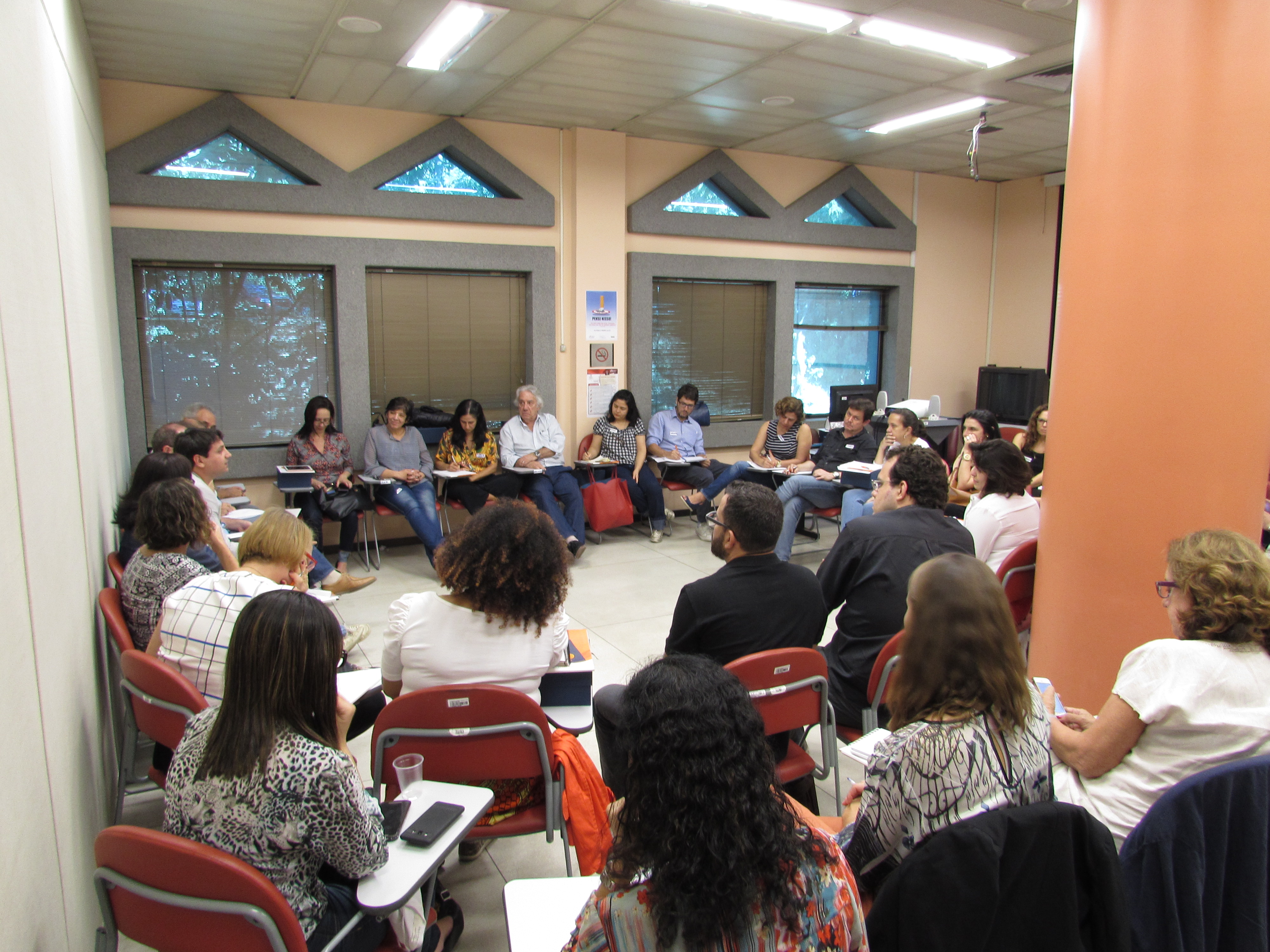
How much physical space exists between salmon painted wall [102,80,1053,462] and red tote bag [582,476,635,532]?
67 cm

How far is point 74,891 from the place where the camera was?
1.74 m

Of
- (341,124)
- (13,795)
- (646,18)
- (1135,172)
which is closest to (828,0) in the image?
(646,18)

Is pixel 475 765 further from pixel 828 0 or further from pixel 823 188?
pixel 823 188

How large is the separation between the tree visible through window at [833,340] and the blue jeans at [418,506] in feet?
12.7

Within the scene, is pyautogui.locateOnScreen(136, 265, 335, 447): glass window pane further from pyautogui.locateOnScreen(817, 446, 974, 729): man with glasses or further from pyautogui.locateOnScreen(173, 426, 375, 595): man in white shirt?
pyautogui.locateOnScreen(817, 446, 974, 729): man with glasses

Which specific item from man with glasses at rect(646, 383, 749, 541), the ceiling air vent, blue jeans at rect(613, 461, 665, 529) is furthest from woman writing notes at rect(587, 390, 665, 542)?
the ceiling air vent

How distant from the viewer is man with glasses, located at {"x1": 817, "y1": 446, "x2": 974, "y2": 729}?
267 centimetres

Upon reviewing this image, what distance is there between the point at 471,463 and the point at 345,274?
5.35 ft

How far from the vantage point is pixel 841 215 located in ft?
26.2

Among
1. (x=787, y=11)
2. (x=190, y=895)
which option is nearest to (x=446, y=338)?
(x=787, y=11)

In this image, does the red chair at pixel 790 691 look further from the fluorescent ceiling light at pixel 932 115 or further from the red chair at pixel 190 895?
the fluorescent ceiling light at pixel 932 115

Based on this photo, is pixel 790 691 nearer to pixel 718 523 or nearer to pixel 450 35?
pixel 718 523

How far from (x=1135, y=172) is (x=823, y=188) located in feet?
17.5

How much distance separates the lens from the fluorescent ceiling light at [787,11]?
13.2 ft
